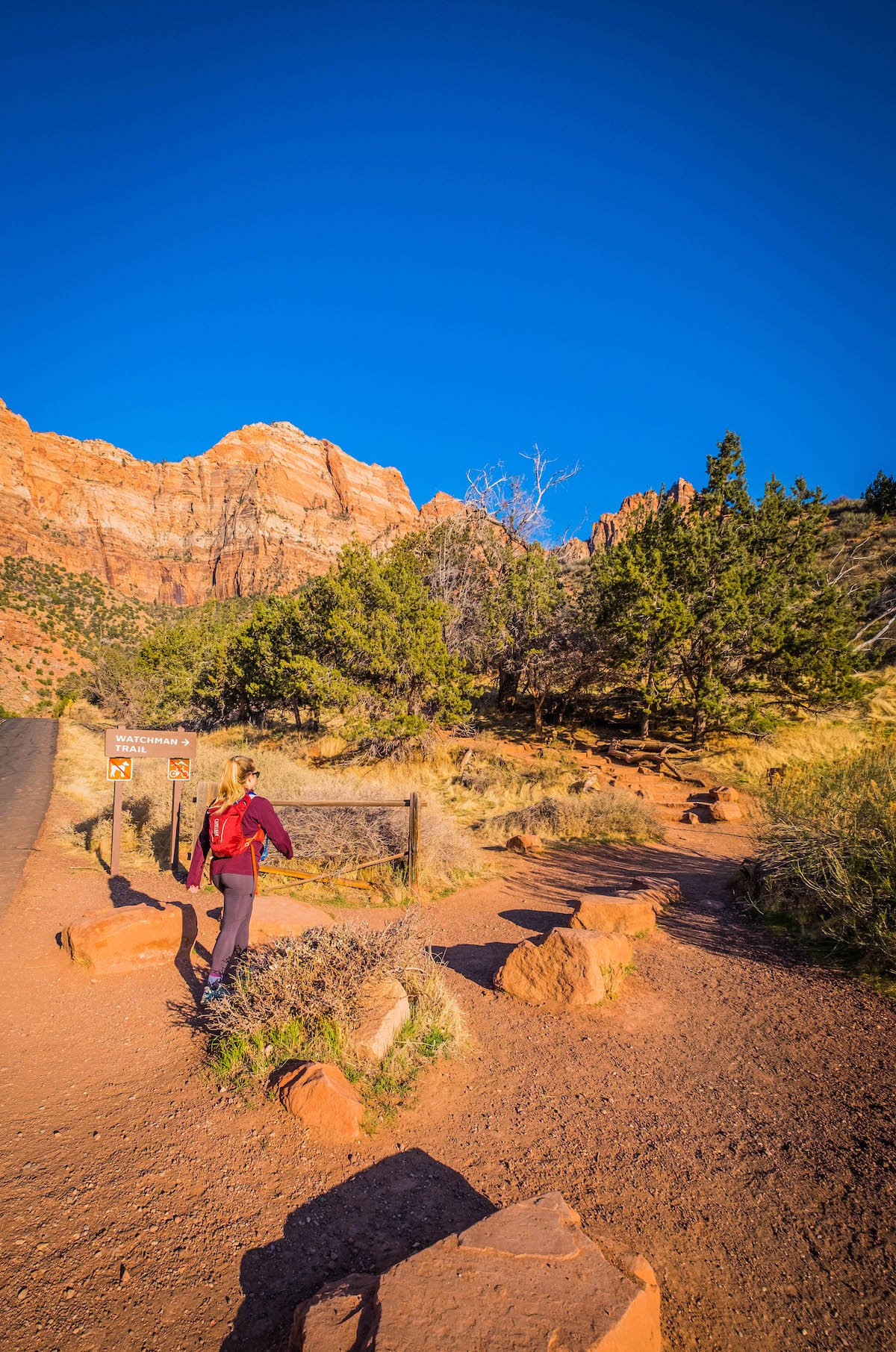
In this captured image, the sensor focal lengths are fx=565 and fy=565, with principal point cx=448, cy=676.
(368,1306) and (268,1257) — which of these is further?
(268,1257)

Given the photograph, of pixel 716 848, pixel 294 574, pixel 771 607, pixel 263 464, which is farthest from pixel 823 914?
pixel 263 464

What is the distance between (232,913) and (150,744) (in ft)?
12.9

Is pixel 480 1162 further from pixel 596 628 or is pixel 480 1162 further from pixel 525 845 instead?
pixel 596 628

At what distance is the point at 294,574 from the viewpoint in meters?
120

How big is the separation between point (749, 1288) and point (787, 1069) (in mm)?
1870

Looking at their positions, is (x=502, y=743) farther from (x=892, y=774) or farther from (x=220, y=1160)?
(x=220, y=1160)

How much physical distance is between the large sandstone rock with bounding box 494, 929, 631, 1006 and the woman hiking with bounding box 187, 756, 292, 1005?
95.6 inches

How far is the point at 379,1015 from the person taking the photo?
4.05 metres

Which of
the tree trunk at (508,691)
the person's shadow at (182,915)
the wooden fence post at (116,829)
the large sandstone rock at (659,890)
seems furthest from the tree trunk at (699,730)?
the wooden fence post at (116,829)

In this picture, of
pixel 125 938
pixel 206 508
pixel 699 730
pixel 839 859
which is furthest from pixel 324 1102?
pixel 206 508

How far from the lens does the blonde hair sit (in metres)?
4.44

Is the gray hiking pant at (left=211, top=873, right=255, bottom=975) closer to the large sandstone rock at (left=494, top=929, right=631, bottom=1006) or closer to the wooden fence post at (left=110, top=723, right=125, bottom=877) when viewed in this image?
the large sandstone rock at (left=494, top=929, right=631, bottom=1006)

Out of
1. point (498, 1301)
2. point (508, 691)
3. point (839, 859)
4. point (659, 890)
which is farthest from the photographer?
point (508, 691)

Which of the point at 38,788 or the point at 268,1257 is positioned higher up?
the point at 38,788
